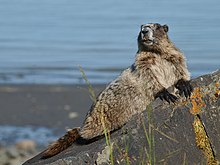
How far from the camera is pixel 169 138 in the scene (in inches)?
223

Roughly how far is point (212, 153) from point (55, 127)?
8833mm

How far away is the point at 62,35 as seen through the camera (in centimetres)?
2464

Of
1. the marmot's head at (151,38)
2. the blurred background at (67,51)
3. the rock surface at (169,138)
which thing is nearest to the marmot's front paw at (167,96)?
the rock surface at (169,138)

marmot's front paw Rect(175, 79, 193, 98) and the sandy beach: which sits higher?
the sandy beach

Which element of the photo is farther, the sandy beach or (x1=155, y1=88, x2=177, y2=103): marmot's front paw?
the sandy beach

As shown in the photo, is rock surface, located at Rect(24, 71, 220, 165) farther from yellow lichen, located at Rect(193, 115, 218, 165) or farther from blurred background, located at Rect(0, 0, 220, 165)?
blurred background, located at Rect(0, 0, 220, 165)

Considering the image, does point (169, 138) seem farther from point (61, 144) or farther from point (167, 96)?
point (61, 144)

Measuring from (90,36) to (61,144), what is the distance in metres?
17.7

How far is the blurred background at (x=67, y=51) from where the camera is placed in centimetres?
1472

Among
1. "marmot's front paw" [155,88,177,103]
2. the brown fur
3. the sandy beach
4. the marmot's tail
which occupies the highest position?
the sandy beach

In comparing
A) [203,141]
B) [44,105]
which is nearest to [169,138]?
[203,141]

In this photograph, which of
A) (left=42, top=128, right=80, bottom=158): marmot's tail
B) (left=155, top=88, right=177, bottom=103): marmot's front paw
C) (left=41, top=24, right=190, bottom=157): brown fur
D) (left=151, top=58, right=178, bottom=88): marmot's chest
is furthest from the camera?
(left=151, top=58, right=178, bottom=88): marmot's chest

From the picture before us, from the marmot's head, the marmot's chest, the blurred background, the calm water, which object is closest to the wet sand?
the blurred background

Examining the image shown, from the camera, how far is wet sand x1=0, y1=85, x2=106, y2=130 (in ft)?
48.3
